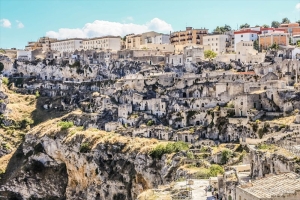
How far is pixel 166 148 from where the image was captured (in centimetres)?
5584

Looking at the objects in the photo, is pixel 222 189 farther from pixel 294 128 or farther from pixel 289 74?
pixel 289 74

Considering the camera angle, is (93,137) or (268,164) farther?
(93,137)

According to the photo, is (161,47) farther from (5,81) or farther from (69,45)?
(5,81)

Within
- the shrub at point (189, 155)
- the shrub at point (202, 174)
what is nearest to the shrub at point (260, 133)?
the shrub at point (189, 155)

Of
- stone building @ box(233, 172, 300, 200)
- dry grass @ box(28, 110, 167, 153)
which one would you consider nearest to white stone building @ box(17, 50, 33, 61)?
dry grass @ box(28, 110, 167, 153)

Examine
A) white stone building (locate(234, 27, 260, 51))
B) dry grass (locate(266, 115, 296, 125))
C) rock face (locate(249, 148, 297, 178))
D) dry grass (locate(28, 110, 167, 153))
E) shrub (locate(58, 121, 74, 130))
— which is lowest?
dry grass (locate(28, 110, 167, 153))

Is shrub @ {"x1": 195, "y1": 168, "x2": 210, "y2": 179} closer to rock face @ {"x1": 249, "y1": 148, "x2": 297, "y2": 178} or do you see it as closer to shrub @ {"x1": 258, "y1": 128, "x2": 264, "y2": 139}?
rock face @ {"x1": 249, "y1": 148, "x2": 297, "y2": 178}

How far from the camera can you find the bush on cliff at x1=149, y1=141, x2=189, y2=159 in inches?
2175

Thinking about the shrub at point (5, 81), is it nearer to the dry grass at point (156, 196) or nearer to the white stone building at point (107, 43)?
the white stone building at point (107, 43)

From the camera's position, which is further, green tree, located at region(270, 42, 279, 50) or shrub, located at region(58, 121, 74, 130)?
green tree, located at region(270, 42, 279, 50)

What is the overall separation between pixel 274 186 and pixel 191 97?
2148 inches

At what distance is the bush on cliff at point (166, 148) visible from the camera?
181 ft

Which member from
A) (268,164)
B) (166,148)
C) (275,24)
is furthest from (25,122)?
(275,24)

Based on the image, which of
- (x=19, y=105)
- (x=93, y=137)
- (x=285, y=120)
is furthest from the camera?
(x=19, y=105)
